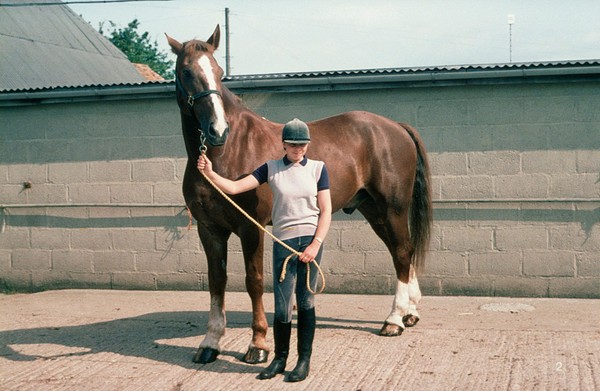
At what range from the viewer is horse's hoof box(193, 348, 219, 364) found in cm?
556

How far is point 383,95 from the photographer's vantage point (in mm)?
8578

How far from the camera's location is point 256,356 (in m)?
5.47

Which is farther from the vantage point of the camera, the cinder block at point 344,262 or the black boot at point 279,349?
the cinder block at point 344,262

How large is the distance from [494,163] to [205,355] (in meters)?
4.21

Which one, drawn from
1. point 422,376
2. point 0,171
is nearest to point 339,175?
point 422,376

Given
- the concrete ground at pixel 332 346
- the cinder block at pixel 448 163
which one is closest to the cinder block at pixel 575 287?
the concrete ground at pixel 332 346

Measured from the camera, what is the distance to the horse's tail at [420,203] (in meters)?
7.15

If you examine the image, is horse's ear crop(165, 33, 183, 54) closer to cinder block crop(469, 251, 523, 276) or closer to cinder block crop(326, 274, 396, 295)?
cinder block crop(326, 274, 396, 295)

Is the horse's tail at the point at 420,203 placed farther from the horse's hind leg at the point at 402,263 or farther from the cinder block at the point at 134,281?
the cinder block at the point at 134,281

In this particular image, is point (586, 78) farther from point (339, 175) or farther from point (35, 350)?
point (35, 350)

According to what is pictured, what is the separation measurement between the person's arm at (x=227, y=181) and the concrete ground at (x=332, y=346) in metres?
1.28

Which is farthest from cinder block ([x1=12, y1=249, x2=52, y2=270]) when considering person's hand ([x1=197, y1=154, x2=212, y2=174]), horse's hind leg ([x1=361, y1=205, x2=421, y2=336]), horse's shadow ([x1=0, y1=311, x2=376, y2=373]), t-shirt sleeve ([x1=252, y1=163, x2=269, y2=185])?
t-shirt sleeve ([x1=252, y1=163, x2=269, y2=185])

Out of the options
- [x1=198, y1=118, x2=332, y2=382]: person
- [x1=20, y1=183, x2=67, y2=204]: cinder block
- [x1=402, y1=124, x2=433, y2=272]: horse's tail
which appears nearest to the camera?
[x1=198, y1=118, x2=332, y2=382]: person

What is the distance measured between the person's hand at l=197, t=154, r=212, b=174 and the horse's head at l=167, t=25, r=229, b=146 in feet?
0.47
